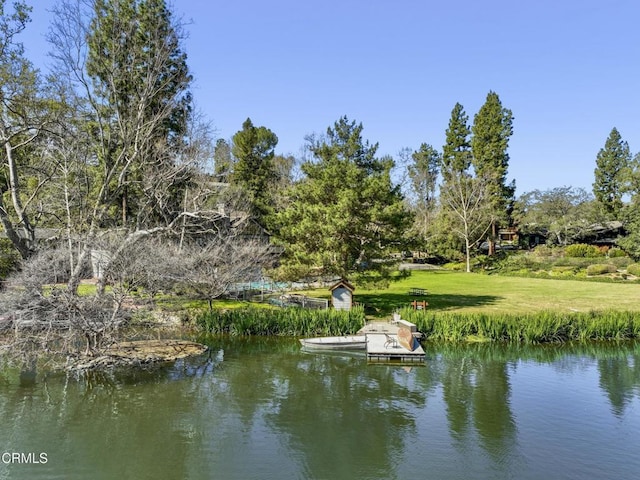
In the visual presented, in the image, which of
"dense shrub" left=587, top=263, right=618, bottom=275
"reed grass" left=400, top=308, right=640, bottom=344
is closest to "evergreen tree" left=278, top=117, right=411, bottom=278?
"reed grass" left=400, top=308, right=640, bottom=344

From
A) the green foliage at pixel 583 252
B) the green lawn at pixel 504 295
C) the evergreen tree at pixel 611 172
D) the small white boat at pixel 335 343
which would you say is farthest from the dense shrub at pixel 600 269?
the small white boat at pixel 335 343

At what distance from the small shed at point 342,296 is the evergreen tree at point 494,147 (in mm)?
36867

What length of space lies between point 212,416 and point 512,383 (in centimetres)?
1166

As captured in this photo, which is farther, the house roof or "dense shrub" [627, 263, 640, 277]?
"dense shrub" [627, 263, 640, 277]

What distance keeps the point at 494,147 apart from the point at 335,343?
45.6 m

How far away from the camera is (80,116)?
2228 cm

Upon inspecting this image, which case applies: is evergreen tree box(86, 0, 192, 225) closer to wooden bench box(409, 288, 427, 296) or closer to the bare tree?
wooden bench box(409, 288, 427, 296)

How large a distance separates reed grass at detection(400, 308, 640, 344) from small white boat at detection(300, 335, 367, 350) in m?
3.68

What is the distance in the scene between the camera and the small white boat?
20969 mm

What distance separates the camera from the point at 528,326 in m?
22.7

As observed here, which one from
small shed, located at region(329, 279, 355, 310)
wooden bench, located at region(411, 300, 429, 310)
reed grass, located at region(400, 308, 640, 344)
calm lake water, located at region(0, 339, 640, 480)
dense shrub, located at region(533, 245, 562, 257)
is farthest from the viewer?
dense shrub, located at region(533, 245, 562, 257)

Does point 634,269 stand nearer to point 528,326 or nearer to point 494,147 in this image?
point 494,147

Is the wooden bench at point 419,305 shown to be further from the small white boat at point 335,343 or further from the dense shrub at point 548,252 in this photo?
the dense shrub at point 548,252

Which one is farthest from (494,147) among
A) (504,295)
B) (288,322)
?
(288,322)
